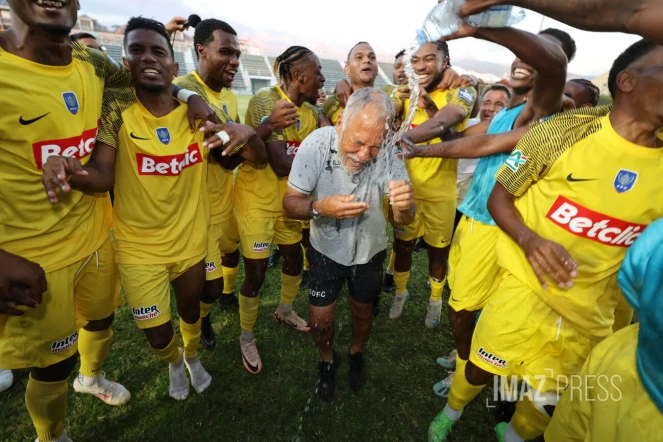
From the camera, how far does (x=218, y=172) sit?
11.2 feet

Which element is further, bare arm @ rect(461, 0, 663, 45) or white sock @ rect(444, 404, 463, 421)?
white sock @ rect(444, 404, 463, 421)

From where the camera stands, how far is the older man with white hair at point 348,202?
2.30 m

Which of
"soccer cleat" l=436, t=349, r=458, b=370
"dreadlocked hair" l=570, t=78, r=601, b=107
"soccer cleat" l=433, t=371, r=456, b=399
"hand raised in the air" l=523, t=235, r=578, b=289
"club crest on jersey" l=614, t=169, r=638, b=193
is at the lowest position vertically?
"soccer cleat" l=436, t=349, r=458, b=370

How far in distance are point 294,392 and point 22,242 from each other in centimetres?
230

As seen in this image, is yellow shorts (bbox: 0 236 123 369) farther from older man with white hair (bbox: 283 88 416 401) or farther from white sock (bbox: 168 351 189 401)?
older man with white hair (bbox: 283 88 416 401)

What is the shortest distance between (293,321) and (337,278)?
4.57 ft

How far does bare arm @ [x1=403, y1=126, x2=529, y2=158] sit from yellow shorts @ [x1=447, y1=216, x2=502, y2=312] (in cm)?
58

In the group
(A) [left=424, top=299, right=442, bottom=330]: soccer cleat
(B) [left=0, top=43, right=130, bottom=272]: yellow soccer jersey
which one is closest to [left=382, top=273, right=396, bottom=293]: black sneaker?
(A) [left=424, top=299, right=442, bottom=330]: soccer cleat

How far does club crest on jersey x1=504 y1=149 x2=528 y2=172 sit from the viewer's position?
81.4 inches

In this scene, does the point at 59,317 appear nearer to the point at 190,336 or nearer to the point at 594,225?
the point at 190,336

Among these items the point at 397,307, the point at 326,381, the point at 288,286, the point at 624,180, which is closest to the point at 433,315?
the point at 397,307

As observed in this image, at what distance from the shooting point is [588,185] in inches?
73.1

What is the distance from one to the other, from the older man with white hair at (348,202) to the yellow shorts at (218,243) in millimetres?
953

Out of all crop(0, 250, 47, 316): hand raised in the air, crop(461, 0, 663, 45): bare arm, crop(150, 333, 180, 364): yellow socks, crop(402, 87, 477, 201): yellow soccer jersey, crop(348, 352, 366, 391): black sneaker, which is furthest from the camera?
crop(402, 87, 477, 201): yellow soccer jersey
